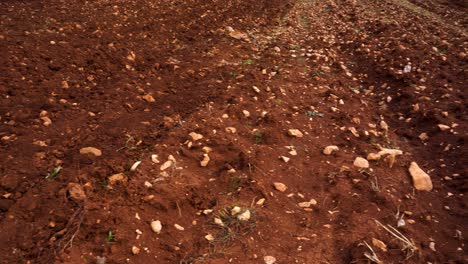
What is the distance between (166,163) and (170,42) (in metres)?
3.57

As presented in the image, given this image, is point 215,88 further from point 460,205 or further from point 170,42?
point 460,205

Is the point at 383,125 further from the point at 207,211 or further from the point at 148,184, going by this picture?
the point at 148,184

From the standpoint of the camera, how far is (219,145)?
350 centimetres

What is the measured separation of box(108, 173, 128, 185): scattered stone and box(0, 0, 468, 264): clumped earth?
16 millimetres

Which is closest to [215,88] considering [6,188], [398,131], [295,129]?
[295,129]

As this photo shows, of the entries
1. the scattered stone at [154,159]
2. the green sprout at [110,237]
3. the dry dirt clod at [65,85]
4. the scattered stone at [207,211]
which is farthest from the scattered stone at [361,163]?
the dry dirt clod at [65,85]

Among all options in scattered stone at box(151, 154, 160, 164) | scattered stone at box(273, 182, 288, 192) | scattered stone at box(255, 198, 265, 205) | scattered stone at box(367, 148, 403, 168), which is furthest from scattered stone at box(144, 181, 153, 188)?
scattered stone at box(367, 148, 403, 168)

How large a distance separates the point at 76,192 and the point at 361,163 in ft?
8.51

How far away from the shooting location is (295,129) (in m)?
4.01

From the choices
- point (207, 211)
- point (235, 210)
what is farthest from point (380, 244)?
point (207, 211)

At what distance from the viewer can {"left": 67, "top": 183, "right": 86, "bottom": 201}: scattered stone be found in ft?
8.89

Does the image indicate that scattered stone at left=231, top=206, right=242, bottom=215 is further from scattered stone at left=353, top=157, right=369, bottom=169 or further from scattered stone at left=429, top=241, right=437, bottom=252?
scattered stone at left=429, top=241, right=437, bottom=252

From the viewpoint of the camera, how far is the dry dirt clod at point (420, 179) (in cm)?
335

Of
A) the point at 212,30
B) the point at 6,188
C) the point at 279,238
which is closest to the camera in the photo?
the point at 279,238
